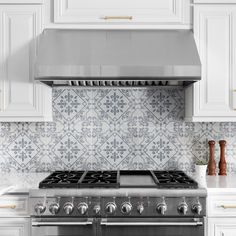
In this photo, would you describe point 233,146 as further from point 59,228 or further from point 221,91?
point 59,228

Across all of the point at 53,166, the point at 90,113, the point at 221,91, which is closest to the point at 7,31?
the point at 90,113

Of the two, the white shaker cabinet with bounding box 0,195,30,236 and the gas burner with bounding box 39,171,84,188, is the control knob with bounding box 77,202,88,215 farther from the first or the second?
the white shaker cabinet with bounding box 0,195,30,236

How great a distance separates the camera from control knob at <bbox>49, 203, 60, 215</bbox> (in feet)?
7.32

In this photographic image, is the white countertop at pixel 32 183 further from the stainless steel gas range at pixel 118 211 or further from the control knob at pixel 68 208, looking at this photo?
the control knob at pixel 68 208

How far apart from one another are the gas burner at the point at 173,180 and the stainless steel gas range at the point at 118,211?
0.01 metres

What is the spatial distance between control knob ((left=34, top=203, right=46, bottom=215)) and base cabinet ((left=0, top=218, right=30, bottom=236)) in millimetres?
116

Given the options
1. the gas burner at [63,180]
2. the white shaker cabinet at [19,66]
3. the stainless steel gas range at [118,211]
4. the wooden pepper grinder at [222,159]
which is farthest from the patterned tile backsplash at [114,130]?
the stainless steel gas range at [118,211]

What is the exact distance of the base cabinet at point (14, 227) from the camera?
7.55ft

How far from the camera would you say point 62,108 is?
9.72ft

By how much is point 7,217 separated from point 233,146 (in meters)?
1.77

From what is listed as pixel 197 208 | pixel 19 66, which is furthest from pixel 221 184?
pixel 19 66

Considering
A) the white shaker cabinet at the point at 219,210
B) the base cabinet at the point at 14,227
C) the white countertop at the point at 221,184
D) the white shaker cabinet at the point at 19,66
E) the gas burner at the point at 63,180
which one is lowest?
the base cabinet at the point at 14,227

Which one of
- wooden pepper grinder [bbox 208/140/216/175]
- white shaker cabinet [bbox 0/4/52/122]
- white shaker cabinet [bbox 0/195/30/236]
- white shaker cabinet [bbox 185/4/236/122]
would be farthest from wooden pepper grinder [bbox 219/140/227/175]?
white shaker cabinet [bbox 0/195/30/236]

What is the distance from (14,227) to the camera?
2.31 m
